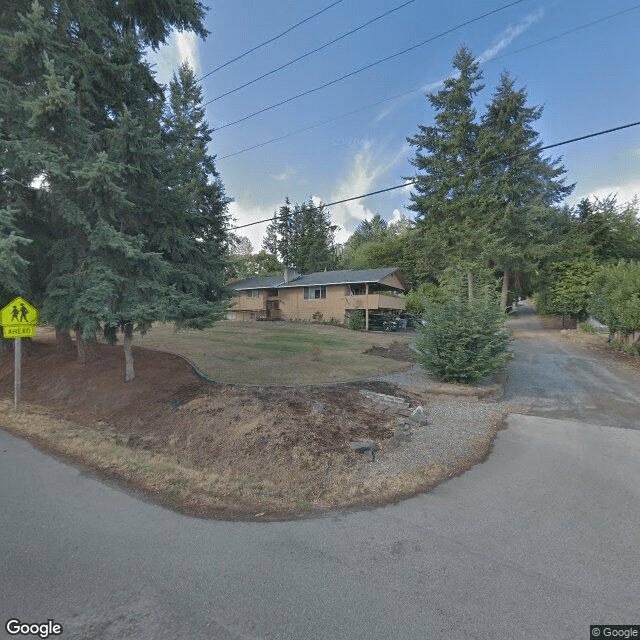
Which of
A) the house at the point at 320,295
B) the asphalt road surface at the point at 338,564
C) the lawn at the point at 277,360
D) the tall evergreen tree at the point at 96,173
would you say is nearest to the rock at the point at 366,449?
the asphalt road surface at the point at 338,564

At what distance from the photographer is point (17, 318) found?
6738 mm

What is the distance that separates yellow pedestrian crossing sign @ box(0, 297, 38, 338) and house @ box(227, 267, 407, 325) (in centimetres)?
1810

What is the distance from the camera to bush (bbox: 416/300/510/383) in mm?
8602

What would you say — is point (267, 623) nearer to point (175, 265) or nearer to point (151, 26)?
point (175, 265)

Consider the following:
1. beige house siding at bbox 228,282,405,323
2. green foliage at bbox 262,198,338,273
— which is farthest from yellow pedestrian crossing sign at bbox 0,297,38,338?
green foliage at bbox 262,198,338,273

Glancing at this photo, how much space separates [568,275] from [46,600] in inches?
1284

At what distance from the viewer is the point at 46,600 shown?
2.29m

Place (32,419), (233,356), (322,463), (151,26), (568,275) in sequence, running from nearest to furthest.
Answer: (322,463) < (32,419) < (151,26) < (233,356) < (568,275)

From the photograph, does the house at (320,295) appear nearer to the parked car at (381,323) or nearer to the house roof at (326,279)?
the house roof at (326,279)

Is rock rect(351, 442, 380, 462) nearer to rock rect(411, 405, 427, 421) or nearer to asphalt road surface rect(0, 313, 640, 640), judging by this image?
asphalt road surface rect(0, 313, 640, 640)

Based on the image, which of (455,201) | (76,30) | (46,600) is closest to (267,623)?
(46,600)

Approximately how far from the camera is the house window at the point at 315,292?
29.5 meters

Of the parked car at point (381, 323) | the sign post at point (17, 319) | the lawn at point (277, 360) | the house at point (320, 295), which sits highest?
the house at point (320, 295)

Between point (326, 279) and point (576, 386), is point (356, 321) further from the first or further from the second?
point (576, 386)
